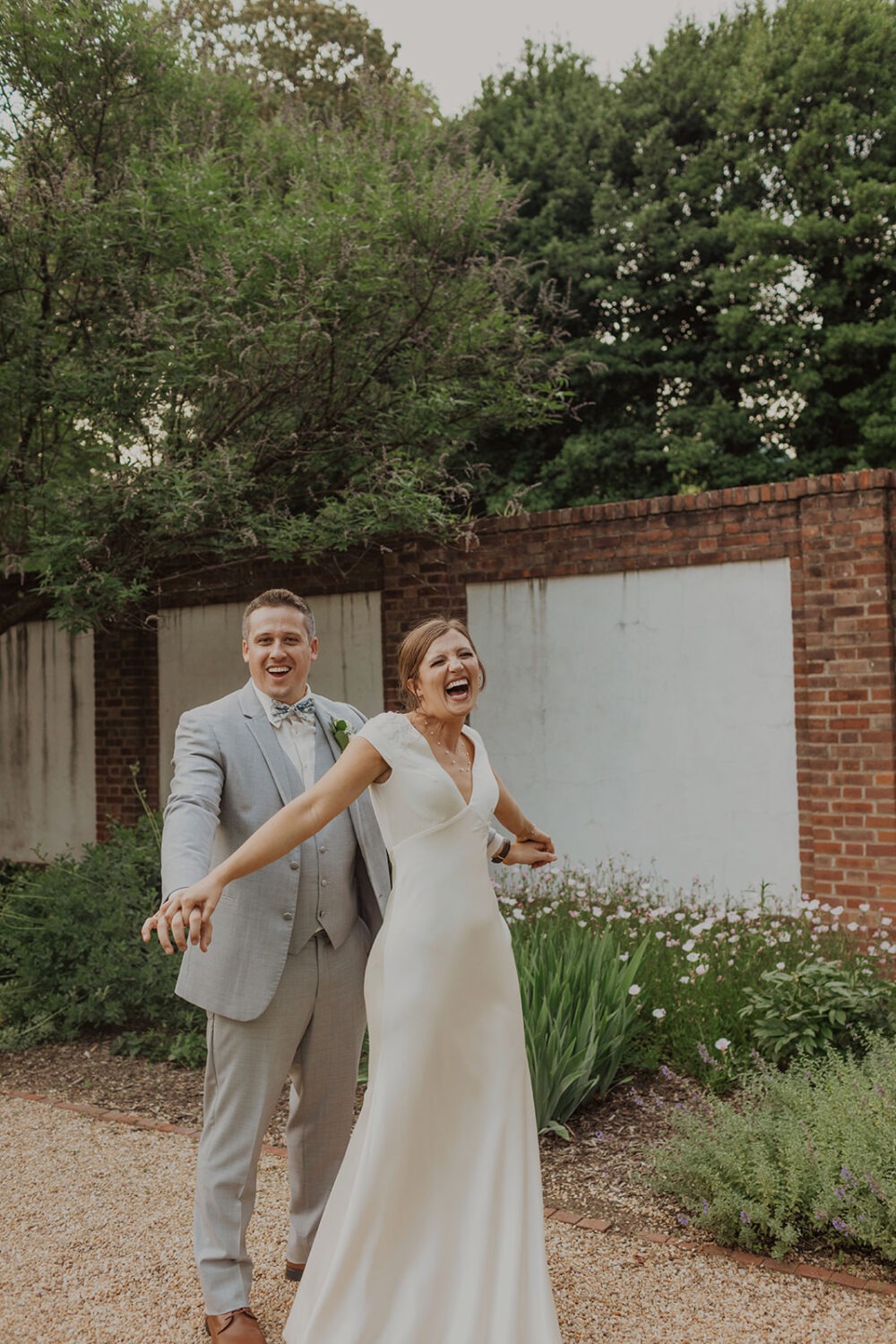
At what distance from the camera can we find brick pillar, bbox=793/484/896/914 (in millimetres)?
7250

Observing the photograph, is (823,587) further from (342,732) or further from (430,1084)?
(430,1084)

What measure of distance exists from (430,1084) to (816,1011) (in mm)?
2479

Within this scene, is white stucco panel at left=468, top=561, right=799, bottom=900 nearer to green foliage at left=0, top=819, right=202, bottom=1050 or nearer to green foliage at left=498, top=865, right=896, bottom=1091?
green foliage at left=498, top=865, right=896, bottom=1091

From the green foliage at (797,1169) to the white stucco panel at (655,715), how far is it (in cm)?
365

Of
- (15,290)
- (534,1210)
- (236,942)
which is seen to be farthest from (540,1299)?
(15,290)

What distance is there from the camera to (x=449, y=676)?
3125mm

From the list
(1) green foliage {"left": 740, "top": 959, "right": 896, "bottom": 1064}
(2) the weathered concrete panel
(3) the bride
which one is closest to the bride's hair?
(3) the bride

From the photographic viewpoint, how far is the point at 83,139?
7668 millimetres

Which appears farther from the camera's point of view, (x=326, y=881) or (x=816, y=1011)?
(x=816, y=1011)

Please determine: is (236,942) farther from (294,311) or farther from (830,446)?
(830,446)

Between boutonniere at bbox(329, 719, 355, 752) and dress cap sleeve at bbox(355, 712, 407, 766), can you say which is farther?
boutonniere at bbox(329, 719, 355, 752)

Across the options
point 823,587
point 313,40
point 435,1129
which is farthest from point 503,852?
point 313,40

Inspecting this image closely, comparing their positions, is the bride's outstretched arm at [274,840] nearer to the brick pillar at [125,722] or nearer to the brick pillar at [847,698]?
the brick pillar at [847,698]

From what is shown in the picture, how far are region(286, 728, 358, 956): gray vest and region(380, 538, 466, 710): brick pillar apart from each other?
18.8ft
